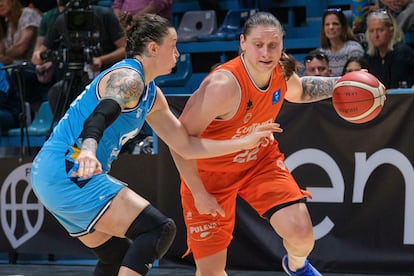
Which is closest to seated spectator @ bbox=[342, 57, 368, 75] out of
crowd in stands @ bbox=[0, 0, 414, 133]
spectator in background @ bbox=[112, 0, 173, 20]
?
crowd in stands @ bbox=[0, 0, 414, 133]

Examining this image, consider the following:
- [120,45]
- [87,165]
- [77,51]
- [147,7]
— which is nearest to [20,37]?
[147,7]

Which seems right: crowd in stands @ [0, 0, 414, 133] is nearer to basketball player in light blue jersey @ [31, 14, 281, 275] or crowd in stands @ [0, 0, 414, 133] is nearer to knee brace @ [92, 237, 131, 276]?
basketball player in light blue jersey @ [31, 14, 281, 275]

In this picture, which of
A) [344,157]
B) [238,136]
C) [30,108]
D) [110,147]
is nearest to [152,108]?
[110,147]

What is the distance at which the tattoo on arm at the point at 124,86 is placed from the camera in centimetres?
377

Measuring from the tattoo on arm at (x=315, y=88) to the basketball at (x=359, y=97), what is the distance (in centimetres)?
12

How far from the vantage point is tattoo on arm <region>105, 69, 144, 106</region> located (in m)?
3.77

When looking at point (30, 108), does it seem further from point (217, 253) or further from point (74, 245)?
point (217, 253)

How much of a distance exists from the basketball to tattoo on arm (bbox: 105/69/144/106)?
5.00 feet

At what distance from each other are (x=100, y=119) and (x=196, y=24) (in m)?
6.23

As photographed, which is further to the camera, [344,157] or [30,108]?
[30,108]

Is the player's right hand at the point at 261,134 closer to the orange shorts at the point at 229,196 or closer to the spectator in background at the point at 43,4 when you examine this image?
the orange shorts at the point at 229,196

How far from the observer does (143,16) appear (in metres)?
4.19

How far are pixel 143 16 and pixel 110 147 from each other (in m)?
0.70

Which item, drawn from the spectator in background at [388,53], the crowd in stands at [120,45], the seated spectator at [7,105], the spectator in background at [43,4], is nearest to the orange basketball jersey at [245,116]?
the crowd in stands at [120,45]
